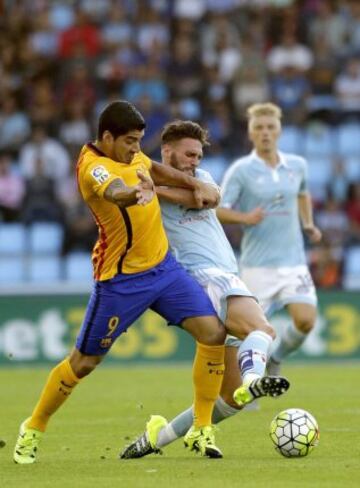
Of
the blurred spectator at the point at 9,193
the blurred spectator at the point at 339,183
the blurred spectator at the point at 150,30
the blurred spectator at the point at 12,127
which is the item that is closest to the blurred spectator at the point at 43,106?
the blurred spectator at the point at 12,127

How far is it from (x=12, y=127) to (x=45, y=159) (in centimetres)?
119

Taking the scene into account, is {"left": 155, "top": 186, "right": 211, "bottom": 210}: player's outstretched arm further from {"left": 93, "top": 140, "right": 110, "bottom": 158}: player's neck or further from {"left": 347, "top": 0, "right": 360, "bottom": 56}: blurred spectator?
{"left": 347, "top": 0, "right": 360, "bottom": 56}: blurred spectator

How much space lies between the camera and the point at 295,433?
27.8ft

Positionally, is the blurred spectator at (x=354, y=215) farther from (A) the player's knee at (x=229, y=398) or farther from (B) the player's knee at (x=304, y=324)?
(A) the player's knee at (x=229, y=398)

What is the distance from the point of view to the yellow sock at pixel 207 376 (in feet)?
28.2

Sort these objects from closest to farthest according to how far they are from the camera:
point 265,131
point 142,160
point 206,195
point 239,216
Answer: point 142,160, point 206,195, point 239,216, point 265,131

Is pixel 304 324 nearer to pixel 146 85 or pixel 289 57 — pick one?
pixel 146 85

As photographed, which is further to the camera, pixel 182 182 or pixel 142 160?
pixel 182 182

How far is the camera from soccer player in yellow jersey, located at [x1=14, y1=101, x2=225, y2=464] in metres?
8.45

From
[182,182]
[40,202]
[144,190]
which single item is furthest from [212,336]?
[40,202]

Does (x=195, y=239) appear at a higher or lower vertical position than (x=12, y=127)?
higher

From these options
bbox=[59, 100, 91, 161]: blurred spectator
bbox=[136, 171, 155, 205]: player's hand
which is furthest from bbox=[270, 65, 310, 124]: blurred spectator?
bbox=[136, 171, 155, 205]: player's hand

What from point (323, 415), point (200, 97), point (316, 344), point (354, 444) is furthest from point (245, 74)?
point (354, 444)

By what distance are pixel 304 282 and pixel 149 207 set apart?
4.35m
